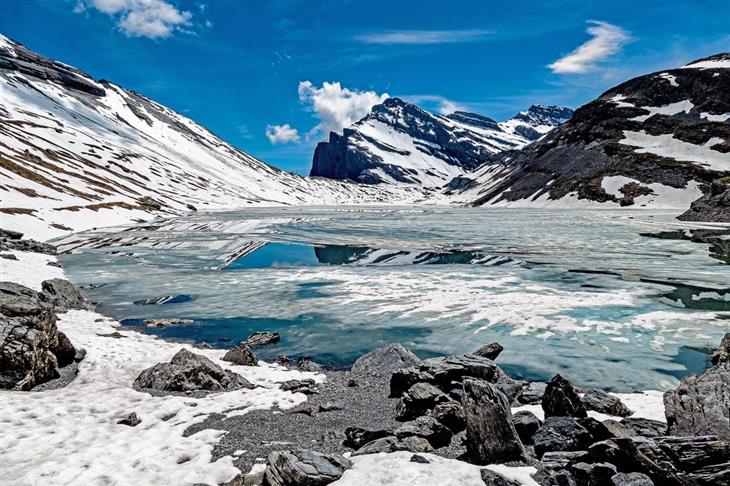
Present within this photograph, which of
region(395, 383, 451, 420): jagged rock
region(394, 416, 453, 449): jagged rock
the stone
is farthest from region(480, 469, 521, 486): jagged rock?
the stone

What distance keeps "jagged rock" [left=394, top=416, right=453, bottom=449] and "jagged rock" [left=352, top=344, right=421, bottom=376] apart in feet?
15.6

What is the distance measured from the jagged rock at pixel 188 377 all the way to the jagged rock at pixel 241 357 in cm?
149

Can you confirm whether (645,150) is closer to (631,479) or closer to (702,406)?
(702,406)

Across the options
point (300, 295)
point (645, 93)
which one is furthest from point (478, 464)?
point (645, 93)

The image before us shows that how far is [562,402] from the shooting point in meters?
10.7

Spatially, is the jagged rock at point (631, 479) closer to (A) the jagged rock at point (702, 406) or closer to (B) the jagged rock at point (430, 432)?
(A) the jagged rock at point (702, 406)

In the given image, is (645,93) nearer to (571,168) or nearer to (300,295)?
(571,168)

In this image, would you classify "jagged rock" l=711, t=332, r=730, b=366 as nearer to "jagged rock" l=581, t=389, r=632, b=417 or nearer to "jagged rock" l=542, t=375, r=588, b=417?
"jagged rock" l=581, t=389, r=632, b=417

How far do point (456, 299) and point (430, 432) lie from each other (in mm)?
15689

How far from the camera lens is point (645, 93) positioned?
187500 mm

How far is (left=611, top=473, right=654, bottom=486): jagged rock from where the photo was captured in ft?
24.1

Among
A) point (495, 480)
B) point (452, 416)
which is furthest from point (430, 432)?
point (495, 480)

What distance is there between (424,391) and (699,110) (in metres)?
198

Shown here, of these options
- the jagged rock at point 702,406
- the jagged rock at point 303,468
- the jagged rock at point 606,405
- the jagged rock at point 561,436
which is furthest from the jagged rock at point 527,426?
the jagged rock at point 303,468
